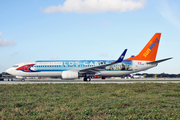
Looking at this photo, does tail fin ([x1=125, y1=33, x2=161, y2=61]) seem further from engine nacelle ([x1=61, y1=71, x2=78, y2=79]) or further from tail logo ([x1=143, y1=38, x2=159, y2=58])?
engine nacelle ([x1=61, y1=71, x2=78, y2=79])

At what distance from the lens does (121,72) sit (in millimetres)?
34125

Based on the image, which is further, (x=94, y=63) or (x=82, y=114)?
(x=94, y=63)

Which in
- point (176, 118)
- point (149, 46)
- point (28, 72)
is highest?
point (149, 46)

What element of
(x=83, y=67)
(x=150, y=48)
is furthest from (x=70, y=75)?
(x=150, y=48)

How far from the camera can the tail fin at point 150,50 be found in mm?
35219

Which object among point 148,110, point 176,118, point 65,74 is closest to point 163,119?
point 176,118

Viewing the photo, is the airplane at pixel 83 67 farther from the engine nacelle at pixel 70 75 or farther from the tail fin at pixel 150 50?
the engine nacelle at pixel 70 75

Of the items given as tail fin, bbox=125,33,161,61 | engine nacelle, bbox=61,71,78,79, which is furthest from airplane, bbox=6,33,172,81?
engine nacelle, bbox=61,71,78,79

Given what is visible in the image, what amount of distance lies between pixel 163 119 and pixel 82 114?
10.6 feet

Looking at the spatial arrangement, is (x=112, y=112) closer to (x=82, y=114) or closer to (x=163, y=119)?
(x=82, y=114)

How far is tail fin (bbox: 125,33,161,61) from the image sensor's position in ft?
116

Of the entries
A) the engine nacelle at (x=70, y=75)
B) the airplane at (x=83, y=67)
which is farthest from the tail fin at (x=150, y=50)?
the engine nacelle at (x=70, y=75)

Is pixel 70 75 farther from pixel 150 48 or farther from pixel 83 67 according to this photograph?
pixel 150 48

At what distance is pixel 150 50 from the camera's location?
35.3 meters
